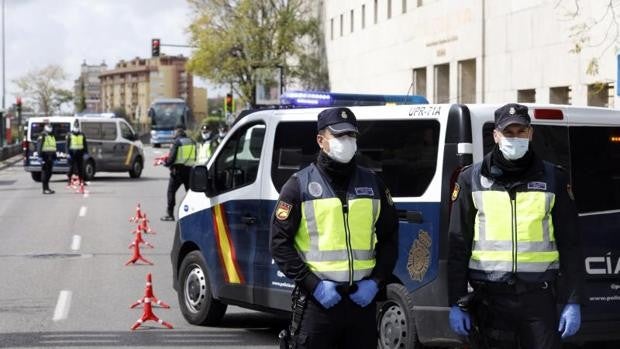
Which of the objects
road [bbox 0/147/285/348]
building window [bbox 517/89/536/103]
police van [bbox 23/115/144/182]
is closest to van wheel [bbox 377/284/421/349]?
road [bbox 0/147/285/348]

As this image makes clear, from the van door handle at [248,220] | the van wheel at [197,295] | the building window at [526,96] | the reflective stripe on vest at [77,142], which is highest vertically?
the building window at [526,96]

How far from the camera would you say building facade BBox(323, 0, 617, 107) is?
99.2 ft

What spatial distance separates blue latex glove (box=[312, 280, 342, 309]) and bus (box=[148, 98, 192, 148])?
80602 mm

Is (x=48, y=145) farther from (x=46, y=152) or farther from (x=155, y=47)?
(x=155, y=47)

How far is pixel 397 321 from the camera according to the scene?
324 inches

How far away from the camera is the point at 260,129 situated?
32.2 feet

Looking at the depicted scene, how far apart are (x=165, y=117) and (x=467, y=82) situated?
48.1 meters

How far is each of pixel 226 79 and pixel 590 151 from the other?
215 ft

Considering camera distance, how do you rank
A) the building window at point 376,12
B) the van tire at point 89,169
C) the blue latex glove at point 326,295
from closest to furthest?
the blue latex glove at point 326,295, the van tire at point 89,169, the building window at point 376,12

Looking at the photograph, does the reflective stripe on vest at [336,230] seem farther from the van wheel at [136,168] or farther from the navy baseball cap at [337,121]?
the van wheel at [136,168]

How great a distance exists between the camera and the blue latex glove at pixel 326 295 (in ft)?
18.0

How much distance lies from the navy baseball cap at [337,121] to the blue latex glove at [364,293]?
0.71 m

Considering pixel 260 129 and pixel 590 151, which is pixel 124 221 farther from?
pixel 590 151

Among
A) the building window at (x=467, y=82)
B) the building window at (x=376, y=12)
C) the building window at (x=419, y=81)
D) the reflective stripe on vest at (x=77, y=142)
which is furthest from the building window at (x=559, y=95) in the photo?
the building window at (x=376, y=12)
